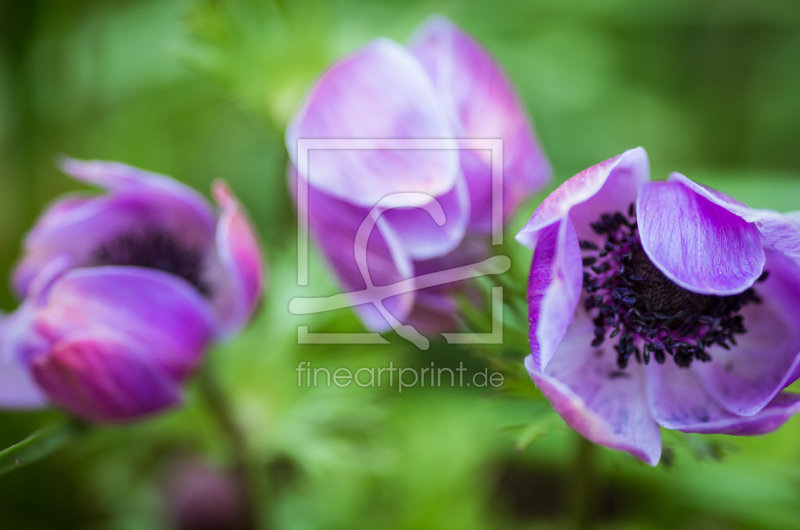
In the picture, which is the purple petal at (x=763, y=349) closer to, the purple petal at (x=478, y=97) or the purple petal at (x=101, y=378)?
the purple petal at (x=478, y=97)

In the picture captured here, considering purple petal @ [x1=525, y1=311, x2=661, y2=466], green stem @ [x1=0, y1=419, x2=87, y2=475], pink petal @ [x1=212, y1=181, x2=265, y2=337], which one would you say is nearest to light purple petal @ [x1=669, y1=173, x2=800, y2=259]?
purple petal @ [x1=525, y1=311, x2=661, y2=466]

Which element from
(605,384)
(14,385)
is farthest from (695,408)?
(14,385)

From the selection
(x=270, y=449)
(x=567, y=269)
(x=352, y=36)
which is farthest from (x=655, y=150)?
(x=567, y=269)

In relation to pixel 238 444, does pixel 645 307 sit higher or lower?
higher

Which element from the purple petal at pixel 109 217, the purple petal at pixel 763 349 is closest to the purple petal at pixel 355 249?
the purple petal at pixel 109 217

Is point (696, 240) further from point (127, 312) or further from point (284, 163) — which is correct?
point (284, 163)

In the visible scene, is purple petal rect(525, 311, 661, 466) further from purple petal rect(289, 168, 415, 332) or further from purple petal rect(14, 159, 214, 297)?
purple petal rect(14, 159, 214, 297)
